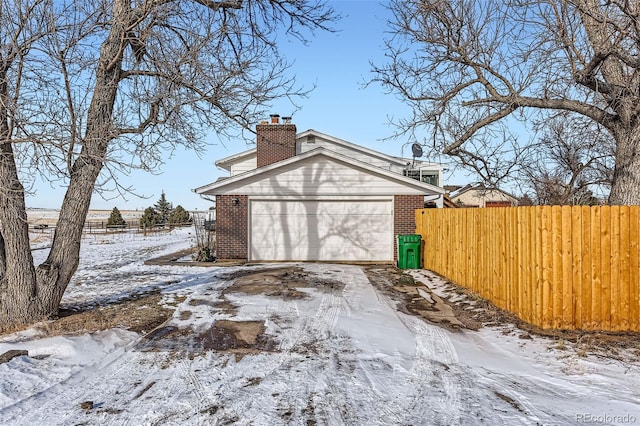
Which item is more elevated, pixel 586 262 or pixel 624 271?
pixel 586 262

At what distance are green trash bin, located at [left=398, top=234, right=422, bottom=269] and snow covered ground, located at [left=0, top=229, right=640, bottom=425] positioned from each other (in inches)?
206

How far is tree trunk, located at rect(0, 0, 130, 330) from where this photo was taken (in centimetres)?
627

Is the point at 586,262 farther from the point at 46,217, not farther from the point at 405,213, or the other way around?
the point at 46,217

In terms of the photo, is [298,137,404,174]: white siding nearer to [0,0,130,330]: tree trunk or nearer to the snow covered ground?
[0,0,130,330]: tree trunk

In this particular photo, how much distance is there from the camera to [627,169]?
700 centimetres

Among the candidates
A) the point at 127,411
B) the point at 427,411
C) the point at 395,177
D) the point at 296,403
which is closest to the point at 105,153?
the point at 127,411

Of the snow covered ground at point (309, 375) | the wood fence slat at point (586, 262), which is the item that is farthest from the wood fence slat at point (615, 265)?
the snow covered ground at point (309, 375)

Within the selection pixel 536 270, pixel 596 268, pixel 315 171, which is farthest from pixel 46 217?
pixel 596 268

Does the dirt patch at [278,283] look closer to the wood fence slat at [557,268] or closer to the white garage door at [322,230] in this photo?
the white garage door at [322,230]

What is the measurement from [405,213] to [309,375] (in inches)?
395

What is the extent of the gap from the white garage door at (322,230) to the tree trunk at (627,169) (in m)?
7.26

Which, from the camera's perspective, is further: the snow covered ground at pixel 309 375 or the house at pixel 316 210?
the house at pixel 316 210

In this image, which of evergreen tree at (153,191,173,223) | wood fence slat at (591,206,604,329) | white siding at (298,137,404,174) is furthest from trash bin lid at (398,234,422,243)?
evergreen tree at (153,191,173,223)

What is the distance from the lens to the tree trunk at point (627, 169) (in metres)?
6.86
